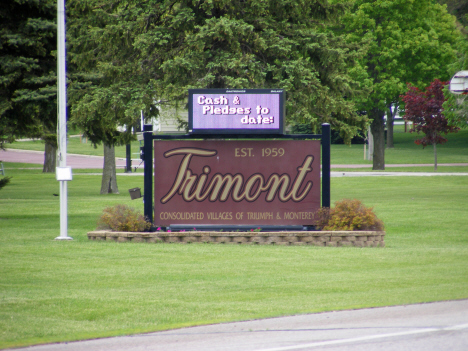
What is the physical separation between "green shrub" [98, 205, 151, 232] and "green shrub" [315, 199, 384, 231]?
4088 mm

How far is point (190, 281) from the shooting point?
398 inches

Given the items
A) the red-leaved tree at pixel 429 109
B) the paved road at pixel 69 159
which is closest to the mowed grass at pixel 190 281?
the red-leaved tree at pixel 429 109

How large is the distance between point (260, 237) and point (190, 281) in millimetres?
4537

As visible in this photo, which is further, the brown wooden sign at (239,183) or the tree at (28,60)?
→ the tree at (28,60)

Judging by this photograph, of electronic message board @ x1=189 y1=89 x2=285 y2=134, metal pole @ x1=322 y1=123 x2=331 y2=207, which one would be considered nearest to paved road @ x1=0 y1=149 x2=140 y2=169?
electronic message board @ x1=189 y1=89 x2=285 y2=134

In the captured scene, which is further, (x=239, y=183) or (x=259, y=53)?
(x=259, y=53)

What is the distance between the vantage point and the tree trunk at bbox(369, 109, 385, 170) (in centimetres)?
4638

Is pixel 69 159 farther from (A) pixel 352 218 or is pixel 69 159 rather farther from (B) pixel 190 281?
(B) pixel 190 281

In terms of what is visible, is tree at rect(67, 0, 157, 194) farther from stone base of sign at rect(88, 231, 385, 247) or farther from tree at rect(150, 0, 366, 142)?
stone base of sign at rect(88, 231, 385, 247)

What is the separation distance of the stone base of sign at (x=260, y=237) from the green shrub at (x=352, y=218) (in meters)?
0.24

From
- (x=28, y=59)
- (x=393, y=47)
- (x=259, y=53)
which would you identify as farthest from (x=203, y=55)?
(x=393, y=47)

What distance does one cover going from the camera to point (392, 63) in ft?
155

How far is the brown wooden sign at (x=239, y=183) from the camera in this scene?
49.3 feet

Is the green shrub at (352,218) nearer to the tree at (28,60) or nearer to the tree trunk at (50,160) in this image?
the tree at (28,60)
